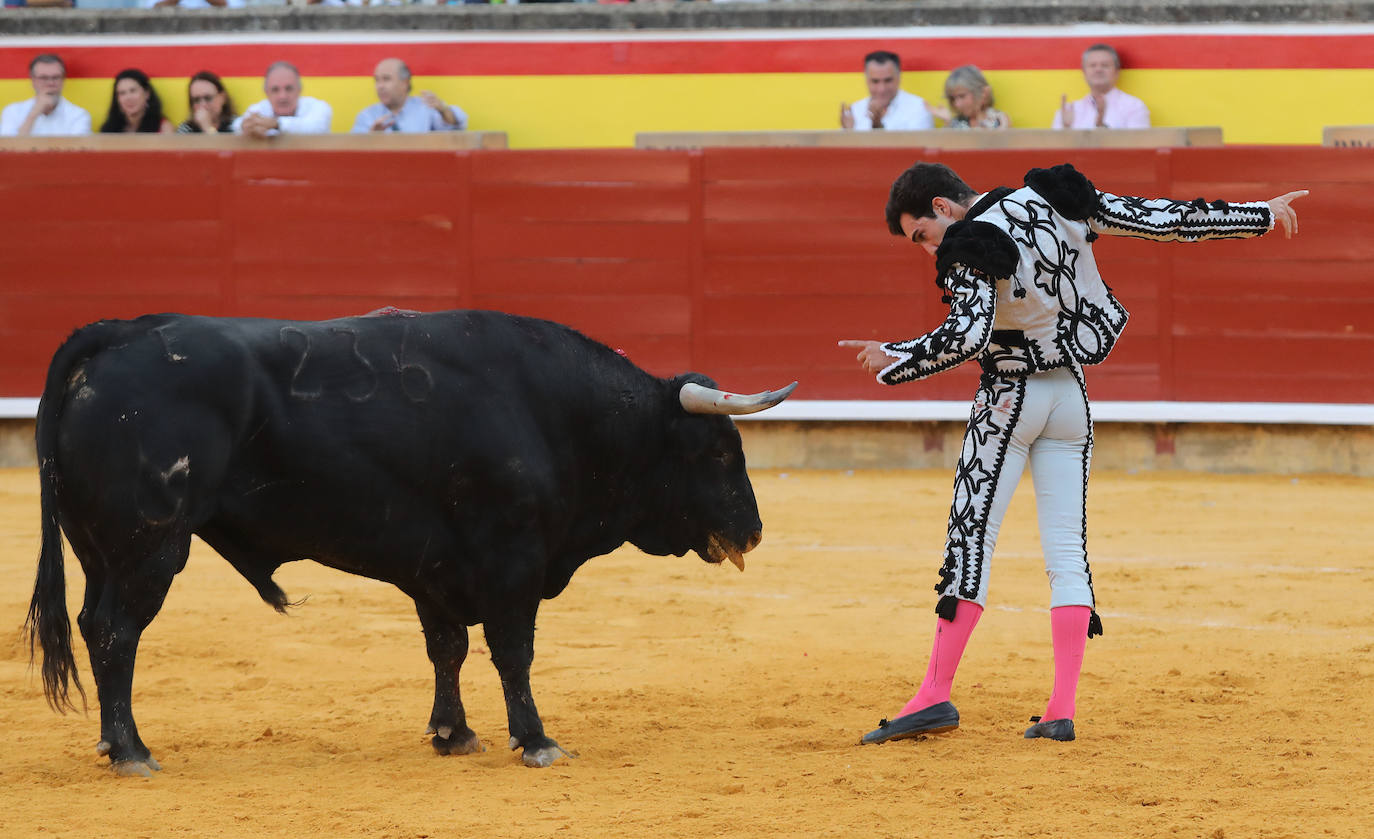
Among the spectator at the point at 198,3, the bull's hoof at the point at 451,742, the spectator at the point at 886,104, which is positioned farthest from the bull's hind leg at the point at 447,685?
the spectator at the point at 198,3

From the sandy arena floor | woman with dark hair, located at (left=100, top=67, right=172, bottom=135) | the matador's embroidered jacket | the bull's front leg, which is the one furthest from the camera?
woman with dark hair, located at (left=100, top=67, right=172, bottom=135)

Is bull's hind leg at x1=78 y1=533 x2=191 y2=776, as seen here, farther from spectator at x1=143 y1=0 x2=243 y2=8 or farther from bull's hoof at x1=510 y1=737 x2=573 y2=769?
spectator at x1=143 y1=0 x2=243 y2=8

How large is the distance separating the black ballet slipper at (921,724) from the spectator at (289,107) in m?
6.48

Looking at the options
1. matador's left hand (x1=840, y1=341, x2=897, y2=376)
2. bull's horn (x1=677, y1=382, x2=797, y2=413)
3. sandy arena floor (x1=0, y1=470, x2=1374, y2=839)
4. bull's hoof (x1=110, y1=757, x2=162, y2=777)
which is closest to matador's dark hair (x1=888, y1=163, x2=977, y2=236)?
matador's left hand (x1=840, y1=341, x2=897, y2=376)

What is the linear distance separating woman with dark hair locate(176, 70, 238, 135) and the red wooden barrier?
1.03 ft

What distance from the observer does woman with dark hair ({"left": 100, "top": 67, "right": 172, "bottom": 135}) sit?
31.7 ft

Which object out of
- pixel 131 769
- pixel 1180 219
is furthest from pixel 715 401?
pixel 131 769

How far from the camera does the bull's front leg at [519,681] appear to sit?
3.69m

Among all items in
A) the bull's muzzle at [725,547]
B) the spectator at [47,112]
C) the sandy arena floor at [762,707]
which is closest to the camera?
the sandy arena floor at [762,707]

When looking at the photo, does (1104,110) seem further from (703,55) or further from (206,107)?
(206,107)

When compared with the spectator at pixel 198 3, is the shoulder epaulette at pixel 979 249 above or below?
below

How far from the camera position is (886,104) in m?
9.30

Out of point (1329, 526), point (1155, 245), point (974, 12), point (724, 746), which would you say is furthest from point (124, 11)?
point (724, 746)

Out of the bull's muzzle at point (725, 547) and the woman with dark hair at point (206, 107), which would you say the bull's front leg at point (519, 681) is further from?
the woman with dark hair at point (206, 107)
